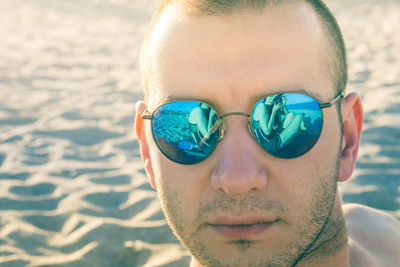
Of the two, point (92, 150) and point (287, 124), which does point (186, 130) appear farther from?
point (92, 150)

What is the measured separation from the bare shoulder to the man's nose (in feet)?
3.30

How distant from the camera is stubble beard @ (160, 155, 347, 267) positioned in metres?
1.79

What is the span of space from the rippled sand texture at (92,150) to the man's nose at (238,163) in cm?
139

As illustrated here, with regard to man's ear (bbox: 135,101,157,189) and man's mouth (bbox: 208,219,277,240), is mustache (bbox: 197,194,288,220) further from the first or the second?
man's ear (bbox: 135,101,157,189)

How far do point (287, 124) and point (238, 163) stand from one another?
27cm

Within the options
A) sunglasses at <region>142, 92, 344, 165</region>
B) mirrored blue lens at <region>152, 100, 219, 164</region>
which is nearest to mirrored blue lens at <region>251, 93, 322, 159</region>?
sunglasses at <region>142, 92, 344, 165</region>

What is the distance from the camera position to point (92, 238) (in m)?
3.17

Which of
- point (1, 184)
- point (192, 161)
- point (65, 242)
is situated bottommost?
point (65, 242)

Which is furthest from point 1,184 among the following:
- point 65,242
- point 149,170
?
point 149,170

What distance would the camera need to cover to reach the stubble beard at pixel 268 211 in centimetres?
179

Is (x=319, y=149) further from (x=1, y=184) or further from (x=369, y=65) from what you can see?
(x=369, y=65)

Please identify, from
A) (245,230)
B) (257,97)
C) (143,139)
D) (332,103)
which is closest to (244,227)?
(245,230)

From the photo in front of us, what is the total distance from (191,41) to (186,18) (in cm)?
13

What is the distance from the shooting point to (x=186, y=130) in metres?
1.83
